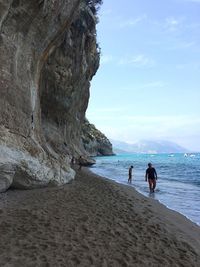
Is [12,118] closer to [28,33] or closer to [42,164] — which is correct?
[42,164]

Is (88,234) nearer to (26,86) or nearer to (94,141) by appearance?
(26,86)

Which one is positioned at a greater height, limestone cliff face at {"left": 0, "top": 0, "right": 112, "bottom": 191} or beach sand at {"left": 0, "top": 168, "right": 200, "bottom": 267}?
limestone cliff face at {"left": 0, "top": 0, "right": 112, "bottom": 191}

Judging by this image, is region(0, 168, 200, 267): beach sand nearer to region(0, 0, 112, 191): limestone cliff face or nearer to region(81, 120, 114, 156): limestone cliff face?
region(0, 0, 112, 191): limestone cliff face

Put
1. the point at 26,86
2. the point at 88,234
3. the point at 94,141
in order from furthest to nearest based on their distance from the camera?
the point at 94,141
the point at 26,86
the point at 88,234

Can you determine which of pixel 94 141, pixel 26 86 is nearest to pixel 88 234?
pixel 26 86

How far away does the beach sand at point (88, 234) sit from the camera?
7.02 meters

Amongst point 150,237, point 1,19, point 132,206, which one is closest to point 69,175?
point 132,206

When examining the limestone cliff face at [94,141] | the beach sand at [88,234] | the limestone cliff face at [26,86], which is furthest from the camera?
the limestone cliff face at [94,141]

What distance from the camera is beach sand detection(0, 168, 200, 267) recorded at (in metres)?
7.02

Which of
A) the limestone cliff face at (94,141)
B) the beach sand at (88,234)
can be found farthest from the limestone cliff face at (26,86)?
the limestone cliff face at (94,141)

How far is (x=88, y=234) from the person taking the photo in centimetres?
866

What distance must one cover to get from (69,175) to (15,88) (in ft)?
20.3

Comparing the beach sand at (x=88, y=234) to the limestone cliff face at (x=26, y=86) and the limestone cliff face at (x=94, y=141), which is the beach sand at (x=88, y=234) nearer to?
the limestone cliff face at (x=26, y=86)

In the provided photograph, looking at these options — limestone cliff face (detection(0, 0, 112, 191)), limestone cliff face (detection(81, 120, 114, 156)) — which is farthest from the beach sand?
limestone cliff face (detection(81, 120, 114, 156))
